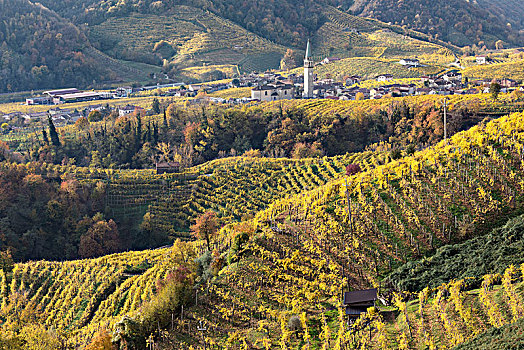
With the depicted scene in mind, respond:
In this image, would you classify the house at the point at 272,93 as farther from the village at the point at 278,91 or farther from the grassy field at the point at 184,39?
the grassy field at the point at 184,39

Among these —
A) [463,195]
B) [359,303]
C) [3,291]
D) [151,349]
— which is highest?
[463,195]

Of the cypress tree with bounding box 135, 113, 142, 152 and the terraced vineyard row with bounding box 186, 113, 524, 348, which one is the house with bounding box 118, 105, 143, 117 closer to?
the cypress tree with bounding box 135, 113, 142, 152

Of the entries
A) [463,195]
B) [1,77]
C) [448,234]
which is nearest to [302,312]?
[448,234]

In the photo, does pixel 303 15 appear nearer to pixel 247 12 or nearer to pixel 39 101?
pixel 247 12

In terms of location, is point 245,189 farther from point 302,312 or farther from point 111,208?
point 302,312

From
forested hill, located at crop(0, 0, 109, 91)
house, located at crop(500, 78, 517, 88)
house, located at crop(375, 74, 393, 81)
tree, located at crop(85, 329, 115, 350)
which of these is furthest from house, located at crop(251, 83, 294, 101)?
tree, located at crop(85, 329, 115, 350)
